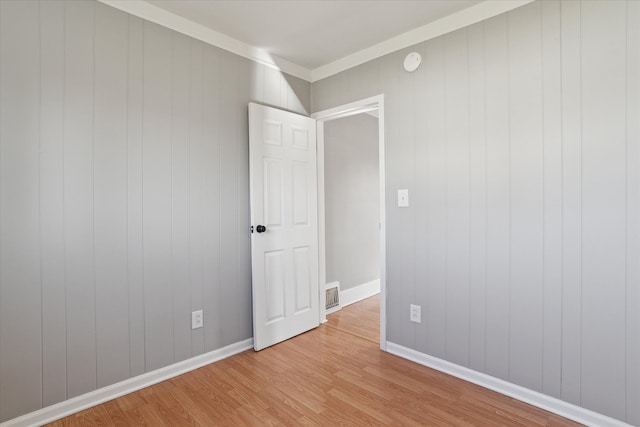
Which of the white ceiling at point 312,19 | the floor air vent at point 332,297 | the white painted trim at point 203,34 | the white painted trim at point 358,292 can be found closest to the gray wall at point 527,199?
the white ceiling at point 312,19

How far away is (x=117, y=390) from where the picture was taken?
79.4 inches

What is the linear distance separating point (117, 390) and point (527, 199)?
269 cm

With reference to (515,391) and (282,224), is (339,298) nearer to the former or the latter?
(282,224)

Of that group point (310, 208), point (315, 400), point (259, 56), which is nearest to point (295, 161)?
point (310, 208)

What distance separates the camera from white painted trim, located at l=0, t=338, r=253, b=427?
5.75ft

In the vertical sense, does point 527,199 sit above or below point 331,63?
below

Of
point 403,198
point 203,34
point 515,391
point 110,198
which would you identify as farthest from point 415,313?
point 203,34

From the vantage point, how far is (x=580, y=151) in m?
1.78

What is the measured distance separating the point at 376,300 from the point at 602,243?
260 cm

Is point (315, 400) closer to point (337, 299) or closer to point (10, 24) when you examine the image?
point (337, 299)

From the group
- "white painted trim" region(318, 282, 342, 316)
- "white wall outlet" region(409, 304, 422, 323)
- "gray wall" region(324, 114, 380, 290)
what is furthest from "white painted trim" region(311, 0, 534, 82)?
"white painted trim" region(318, 282, 342, 316)

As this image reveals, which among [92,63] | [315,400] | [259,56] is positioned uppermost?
[259,56]

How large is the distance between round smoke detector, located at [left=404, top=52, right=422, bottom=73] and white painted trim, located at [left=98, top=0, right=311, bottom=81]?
1.04 meters

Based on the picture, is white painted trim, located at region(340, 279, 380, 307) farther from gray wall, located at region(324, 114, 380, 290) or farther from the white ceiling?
the white ceiling
